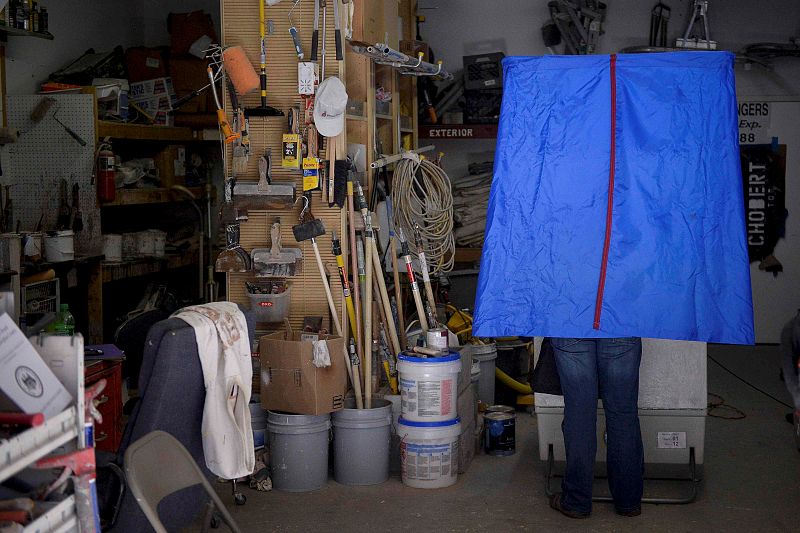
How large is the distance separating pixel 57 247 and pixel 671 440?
369cm

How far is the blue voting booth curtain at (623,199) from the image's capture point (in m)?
4.01

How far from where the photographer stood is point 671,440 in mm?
4809

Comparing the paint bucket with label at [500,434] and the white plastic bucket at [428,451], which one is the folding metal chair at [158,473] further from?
the paint bucket with label at [500,434]

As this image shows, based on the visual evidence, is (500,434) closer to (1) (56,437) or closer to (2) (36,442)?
(1) (56,437)

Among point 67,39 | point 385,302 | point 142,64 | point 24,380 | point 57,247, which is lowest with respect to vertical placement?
point 385,302

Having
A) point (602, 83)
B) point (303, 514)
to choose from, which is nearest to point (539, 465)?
point (303, 514)

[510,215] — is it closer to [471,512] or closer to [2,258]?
[471,512]

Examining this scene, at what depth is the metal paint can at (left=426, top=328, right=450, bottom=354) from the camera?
194 inches

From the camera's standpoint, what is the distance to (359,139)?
5531mm

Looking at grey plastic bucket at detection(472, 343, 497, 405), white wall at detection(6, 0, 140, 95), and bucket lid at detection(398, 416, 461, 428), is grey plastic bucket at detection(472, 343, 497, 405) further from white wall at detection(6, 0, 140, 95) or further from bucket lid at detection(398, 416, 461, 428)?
white wall at detection(6, 0, 140, 95)

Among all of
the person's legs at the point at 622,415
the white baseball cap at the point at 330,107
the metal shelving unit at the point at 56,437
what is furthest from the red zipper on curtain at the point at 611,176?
the metal shelving unit at the point at 56,437

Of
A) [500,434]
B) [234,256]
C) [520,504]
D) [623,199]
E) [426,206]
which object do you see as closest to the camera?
[623,199]

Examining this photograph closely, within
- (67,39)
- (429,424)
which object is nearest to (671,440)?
(429,424)

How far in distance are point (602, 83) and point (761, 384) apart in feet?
13.3
